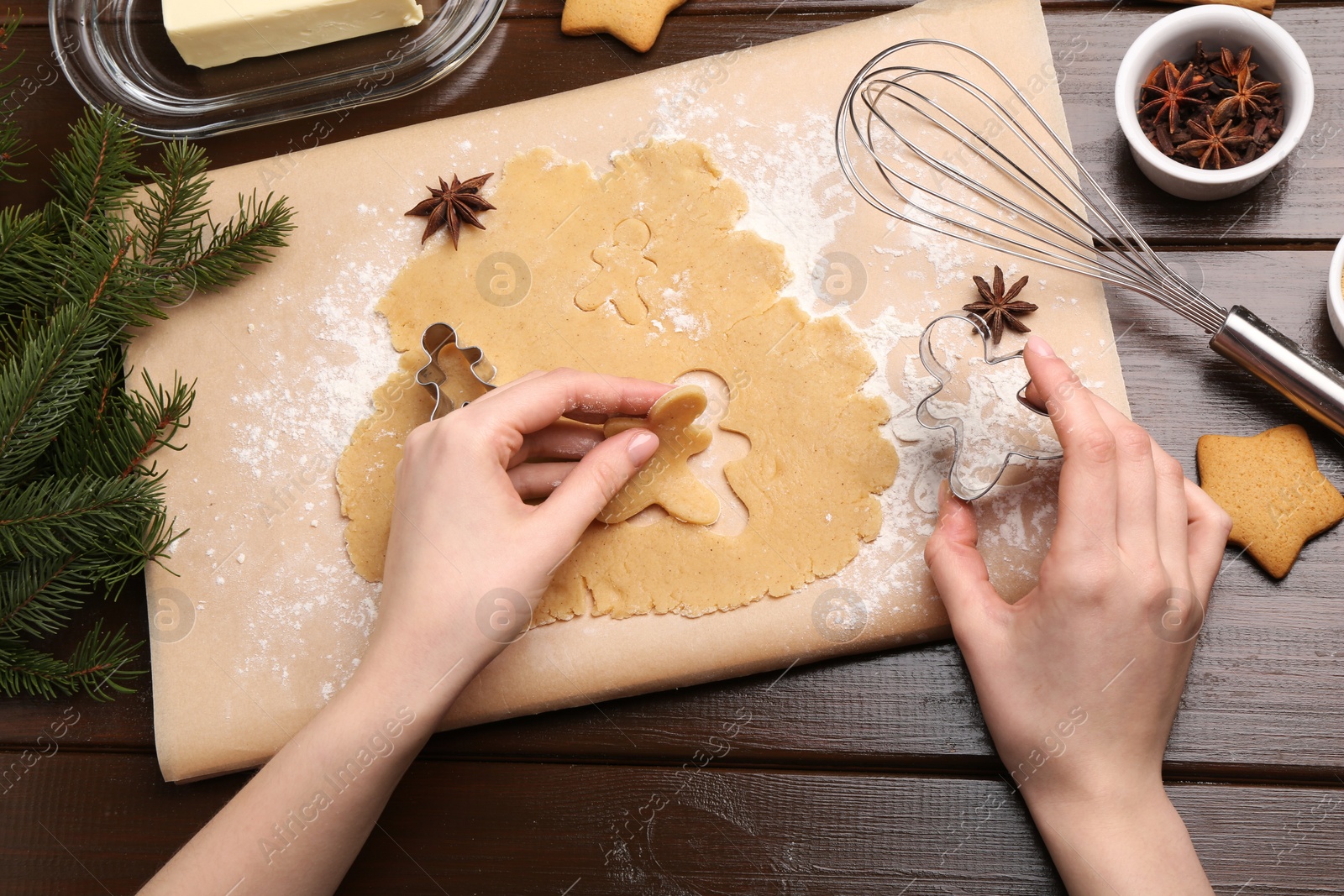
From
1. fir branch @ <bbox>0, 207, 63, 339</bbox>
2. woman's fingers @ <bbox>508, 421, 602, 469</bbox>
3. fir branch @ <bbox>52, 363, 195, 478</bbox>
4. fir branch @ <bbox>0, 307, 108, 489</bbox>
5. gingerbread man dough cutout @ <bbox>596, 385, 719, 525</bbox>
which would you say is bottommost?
gingerbread man dough cutout @ <bbox>596, 385, 719, 525</bbox>

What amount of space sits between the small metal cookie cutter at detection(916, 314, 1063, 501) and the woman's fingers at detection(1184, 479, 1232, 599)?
158 millimetres

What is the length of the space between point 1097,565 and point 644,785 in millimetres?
590

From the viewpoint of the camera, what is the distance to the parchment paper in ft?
3.42

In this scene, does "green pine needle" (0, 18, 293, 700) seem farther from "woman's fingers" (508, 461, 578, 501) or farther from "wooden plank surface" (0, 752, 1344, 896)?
"woman's fingers" (508, 461, 578, 501)

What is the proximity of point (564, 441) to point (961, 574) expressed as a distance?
50 centimetres

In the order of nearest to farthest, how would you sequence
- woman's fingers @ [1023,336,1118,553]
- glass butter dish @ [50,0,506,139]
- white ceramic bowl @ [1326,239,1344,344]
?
woman's fingers @ [1023,336,1118,553]
white ceramic bowl @ [1326,239,1344,344]
glass butter dish @ [50,0,506,139]

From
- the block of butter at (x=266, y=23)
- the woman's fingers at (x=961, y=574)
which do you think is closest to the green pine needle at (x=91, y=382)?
the block of butter at (x=266, y=23)

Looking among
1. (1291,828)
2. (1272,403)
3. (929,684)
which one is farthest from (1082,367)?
(1291,828)

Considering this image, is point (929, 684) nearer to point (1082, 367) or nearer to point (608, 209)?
point (1082, 367)

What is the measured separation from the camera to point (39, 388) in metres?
0.96

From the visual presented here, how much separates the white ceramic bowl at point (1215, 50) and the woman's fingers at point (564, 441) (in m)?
0.77

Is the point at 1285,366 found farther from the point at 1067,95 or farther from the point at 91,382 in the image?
the point at 91,382

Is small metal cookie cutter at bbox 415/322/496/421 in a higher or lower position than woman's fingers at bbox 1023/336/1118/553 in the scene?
higher

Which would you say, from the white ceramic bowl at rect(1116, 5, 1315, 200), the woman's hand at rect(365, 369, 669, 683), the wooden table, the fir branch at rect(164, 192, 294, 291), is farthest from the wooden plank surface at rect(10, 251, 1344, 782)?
the fir branch at rect(164, 192, 294, 291)
